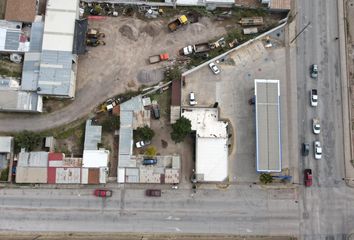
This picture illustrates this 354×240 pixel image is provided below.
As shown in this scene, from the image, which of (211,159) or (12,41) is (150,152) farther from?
(12,41)

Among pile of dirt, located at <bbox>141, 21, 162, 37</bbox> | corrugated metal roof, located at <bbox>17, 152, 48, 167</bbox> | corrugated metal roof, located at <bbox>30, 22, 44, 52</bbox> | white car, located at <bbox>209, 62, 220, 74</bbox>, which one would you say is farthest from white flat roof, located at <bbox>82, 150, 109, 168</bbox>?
white car, located at <bbox>209, 62, 220, 74</bbox>

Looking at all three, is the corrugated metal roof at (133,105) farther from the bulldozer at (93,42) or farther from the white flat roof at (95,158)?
the bulldozer at (93,42)

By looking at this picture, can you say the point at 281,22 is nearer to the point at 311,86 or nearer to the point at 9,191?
the point at 311,86

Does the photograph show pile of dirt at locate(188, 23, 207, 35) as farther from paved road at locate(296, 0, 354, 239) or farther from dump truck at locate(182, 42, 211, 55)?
paved road at locate(296, 0, 354, 239)

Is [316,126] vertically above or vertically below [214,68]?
below

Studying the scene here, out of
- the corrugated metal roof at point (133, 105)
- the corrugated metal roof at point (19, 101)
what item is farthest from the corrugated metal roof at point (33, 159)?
the corrugated metal roof at point (133, 105)

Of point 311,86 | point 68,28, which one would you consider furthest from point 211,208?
point 68,28

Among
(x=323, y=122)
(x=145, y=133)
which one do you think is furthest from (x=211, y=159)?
(x=323, y=122)
